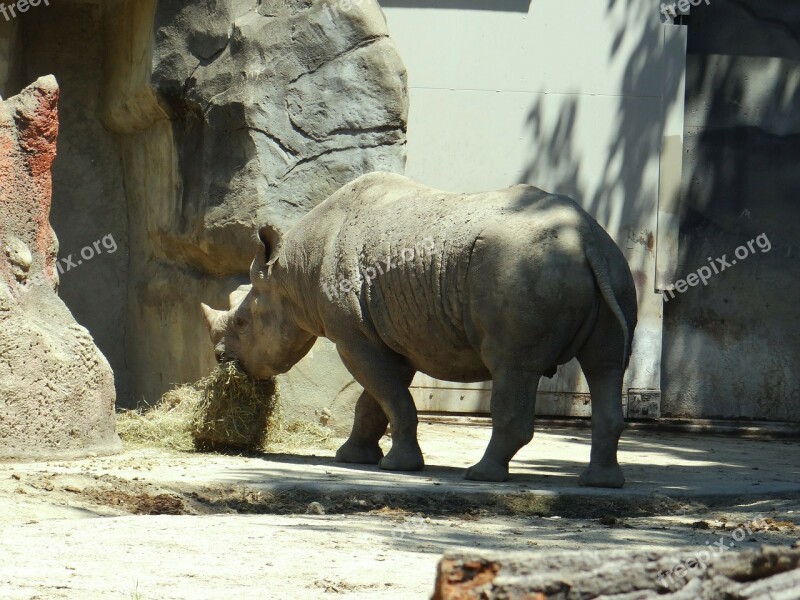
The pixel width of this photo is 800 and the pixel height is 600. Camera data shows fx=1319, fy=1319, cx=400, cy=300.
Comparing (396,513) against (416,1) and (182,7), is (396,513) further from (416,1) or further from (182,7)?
(416,1)

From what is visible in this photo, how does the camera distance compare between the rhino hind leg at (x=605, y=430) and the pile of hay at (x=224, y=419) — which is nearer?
the rhino hind leg at (x=605, y=430)

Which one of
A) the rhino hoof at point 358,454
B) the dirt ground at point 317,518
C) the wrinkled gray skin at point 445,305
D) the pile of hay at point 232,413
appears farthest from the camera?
the pile of hay at point 232,413

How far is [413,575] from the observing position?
4605mm

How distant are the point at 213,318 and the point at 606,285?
10.0ft

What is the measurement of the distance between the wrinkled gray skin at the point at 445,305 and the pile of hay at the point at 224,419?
157 millimetres

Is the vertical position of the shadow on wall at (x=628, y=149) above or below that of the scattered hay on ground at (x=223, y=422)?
above

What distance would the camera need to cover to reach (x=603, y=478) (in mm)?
7176

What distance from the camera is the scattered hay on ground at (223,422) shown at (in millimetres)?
8508

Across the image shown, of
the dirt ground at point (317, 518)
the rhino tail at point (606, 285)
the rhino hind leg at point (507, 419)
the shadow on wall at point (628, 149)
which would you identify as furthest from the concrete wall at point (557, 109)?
the rhino tail at point (606, 285)

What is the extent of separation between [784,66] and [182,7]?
5.40 meters

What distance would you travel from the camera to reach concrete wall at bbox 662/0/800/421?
11742 millimetres

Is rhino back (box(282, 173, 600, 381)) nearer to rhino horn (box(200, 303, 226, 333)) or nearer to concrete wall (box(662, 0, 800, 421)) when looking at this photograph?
rhino horn (box(200, 303, 226, 333))

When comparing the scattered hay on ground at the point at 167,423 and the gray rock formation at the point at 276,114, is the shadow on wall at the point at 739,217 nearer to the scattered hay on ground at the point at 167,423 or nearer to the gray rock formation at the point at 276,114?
the gray rock formation at the point at 276,114

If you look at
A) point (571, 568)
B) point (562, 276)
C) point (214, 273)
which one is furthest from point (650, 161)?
point (571, 568)
